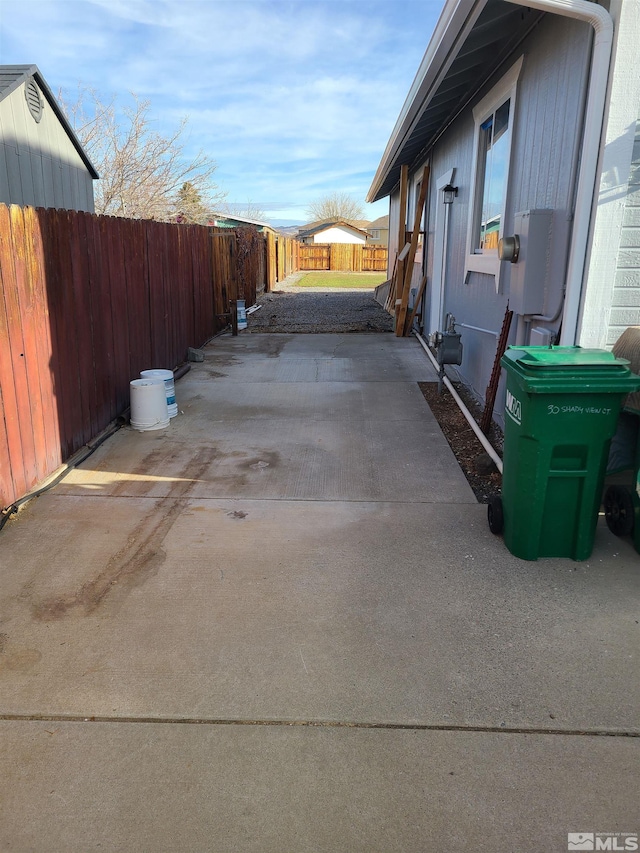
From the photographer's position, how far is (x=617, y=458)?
405cm

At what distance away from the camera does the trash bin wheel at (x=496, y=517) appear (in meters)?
4.03

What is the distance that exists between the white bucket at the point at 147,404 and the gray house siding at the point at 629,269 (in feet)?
13.6

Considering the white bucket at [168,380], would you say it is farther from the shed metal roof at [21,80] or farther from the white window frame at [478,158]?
the shed metal roof at [21,80]

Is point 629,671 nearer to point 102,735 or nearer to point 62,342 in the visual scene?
point 102,735

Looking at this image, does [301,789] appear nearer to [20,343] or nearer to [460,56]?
[20,343]

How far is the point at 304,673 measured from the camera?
2799 mm

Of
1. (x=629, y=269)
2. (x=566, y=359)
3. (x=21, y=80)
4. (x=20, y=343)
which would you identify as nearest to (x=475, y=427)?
(x=629, y=269)

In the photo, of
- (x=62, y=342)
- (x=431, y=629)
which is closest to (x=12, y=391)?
(x=62, y=342)

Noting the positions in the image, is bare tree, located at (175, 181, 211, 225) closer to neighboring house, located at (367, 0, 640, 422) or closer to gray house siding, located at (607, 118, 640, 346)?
neighboring house, located at (367, 0, 640, 422)

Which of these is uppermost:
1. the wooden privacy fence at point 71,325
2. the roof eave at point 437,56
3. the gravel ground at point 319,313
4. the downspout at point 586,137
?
the roof eave at point 437,56

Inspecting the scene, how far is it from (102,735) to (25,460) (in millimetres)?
2729

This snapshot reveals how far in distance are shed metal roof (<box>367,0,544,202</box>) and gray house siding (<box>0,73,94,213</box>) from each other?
5.63m

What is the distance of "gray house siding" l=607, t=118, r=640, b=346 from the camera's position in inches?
166

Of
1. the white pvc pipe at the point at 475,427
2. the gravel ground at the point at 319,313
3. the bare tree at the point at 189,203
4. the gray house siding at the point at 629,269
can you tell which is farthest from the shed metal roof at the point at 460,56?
the bare tree at the point at 189,203
